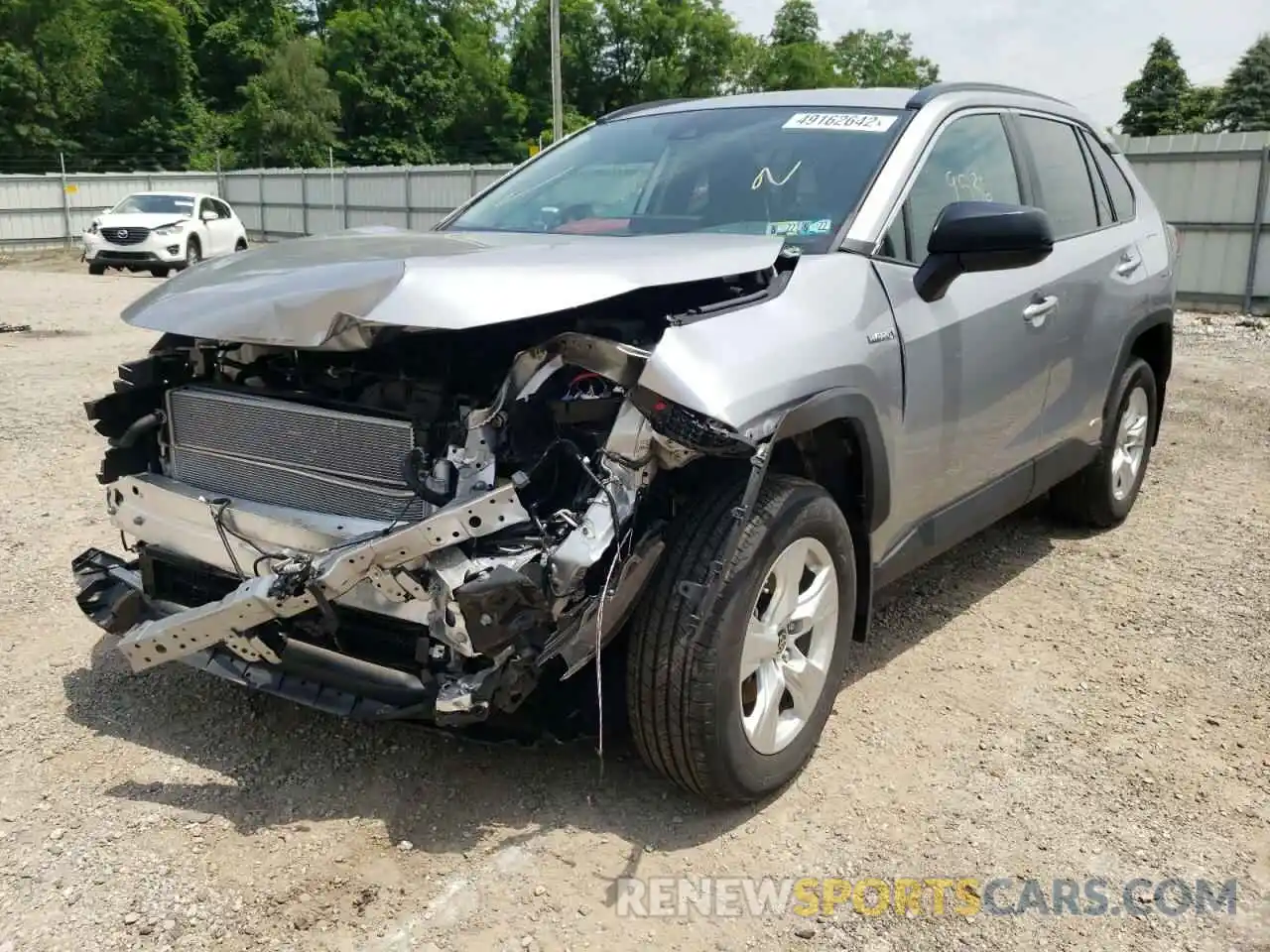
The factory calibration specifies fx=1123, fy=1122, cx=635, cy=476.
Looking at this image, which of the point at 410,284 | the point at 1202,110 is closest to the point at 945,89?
the point at 410,284

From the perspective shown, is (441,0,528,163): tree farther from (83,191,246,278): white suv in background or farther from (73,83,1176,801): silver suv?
(73,83,1176,801): silver suv

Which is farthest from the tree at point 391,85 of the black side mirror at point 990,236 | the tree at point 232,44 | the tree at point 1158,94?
the black side mirror at point 990,236

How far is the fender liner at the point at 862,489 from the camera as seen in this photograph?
2.68 metres

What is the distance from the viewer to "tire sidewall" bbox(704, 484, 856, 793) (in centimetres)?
272

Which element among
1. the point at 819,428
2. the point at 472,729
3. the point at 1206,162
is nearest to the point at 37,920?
the point at 472,729

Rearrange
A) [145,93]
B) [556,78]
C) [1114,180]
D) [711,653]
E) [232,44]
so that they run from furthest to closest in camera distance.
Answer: [232,44]
[145,93]
[556,78]
[1114,180]
[711,653]

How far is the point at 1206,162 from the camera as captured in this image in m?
14.2

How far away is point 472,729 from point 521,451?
2.45 feet

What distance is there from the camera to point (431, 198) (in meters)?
24.2

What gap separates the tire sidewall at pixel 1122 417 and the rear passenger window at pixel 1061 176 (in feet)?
2.51

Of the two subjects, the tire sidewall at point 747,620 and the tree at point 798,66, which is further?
the tree at point 798,66

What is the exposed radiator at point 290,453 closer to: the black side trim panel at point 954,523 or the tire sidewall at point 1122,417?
the black side trim panel at point 954,523

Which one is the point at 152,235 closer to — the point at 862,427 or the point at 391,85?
the point at 862,427

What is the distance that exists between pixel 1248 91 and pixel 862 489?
72.2m
